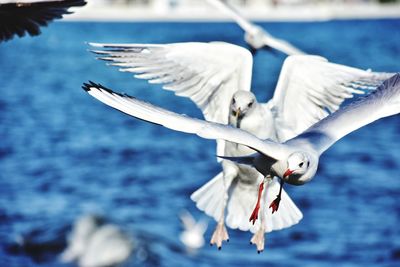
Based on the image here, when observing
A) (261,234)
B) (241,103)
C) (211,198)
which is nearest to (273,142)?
(241,103)

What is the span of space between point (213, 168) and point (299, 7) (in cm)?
4861

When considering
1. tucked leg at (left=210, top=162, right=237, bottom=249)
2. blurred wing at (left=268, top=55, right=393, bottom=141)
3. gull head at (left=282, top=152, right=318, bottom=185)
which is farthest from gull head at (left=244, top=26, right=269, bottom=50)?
gull head at (left=282, top=152, right=318, bottom=185)

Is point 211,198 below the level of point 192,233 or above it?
below

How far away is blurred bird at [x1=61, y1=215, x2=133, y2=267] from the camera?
16859 mm

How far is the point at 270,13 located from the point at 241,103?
61029 mm

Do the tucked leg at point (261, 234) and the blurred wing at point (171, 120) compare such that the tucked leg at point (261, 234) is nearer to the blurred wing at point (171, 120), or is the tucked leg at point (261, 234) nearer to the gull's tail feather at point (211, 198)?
the gull's tail feather at point (211, 198)

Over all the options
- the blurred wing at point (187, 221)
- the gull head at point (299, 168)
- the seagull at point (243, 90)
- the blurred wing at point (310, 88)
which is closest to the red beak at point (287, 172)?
the gull head at point (299, 168)

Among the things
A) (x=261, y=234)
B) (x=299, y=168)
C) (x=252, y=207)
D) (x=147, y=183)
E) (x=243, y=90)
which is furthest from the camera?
(x=147, y=183)

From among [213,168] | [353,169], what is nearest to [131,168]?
[213,168]

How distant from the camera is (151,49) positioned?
8.44 m

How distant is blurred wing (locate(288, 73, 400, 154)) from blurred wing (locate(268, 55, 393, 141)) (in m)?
0.80

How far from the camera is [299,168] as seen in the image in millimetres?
6773

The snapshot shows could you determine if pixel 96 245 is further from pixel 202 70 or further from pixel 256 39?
pixel 202 70

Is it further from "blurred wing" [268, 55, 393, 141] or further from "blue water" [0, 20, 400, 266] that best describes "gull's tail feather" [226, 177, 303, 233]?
"blue water" [0, 20, 400, 266]
